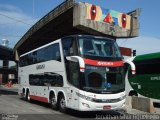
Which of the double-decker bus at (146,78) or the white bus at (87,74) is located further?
the double-decker bus at (146,78)

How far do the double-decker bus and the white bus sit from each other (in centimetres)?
507

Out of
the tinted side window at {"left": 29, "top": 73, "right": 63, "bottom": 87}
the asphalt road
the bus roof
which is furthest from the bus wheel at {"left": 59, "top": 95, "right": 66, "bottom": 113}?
the bus roof

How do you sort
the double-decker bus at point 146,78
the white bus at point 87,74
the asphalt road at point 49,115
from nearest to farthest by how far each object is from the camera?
the asphalt road at point 49,115 → the white bus at point 87,74 → the double-decker bus at point 146,78

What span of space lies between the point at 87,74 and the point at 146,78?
7.45 meters

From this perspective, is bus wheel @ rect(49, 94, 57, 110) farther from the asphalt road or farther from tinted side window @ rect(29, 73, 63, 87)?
tinted side window @ rect(29, 73, 63, 87)

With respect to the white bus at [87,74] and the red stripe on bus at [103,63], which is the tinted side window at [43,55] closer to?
the white bus at [87,74]

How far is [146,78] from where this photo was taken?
71.8ft

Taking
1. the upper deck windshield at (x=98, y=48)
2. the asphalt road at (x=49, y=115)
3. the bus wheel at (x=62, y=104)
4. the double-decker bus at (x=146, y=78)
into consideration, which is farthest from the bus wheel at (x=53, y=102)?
the double-decker bus at (x=146, y=78)

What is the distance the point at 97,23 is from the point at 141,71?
18148 mm

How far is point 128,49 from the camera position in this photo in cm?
4728

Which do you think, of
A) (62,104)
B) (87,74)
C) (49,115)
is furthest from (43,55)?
(87,74)

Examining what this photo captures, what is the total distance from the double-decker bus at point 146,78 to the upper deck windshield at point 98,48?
200 inches

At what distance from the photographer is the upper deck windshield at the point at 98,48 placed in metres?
16.0

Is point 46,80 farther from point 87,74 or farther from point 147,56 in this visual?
point 147,56
